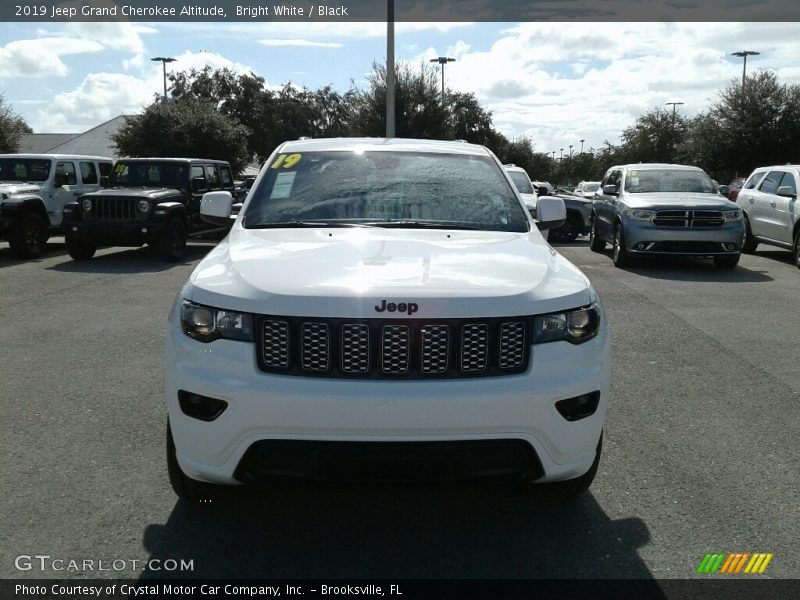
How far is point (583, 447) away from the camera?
3.37 metres

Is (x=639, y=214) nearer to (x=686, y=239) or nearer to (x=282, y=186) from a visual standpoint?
(x=686, y=239)

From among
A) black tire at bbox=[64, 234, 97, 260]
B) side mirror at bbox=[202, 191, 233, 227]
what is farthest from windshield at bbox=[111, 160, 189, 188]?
side mirror at bbox=[202, 191, 233, 227]

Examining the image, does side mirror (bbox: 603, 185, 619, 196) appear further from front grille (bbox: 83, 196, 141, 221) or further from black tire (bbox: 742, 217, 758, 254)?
front grille (bbox: 83, 196, 141, 221)

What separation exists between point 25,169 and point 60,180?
0.64m

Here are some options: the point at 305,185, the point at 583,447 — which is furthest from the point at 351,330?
the point at 305,185

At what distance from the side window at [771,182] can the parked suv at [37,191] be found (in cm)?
1266

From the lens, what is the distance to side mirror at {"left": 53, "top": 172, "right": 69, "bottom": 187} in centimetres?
1572

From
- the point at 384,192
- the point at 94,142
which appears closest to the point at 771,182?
the point at 384,192

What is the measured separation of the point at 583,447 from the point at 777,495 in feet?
4.26

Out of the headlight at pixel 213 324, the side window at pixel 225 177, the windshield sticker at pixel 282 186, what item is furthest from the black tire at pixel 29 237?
the headlight at pixel 213 324

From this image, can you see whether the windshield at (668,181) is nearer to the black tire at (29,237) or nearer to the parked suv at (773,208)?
the parked suv at (773,208)

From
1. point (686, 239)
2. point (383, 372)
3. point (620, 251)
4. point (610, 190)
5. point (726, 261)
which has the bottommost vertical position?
point (726, 261)

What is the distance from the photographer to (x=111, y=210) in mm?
14477

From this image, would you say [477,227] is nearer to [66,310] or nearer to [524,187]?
[66,310]
